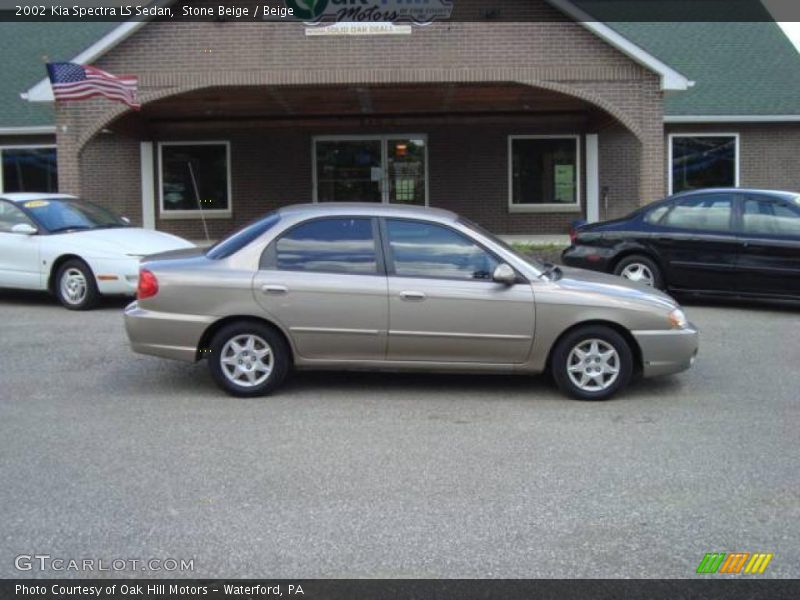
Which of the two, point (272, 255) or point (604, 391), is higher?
point (272, 255)

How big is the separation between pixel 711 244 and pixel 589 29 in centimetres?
518

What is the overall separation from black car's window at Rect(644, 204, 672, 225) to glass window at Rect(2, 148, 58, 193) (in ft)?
46.2

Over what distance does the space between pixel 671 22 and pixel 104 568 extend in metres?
22.9

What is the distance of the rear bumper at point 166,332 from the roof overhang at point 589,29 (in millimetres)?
8824

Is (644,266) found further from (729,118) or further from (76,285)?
(729,118)

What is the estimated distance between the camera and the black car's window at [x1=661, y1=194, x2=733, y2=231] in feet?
36.8

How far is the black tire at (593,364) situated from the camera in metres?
6.96

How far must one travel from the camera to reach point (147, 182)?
19.9 meters

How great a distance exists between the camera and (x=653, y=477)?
5.25 metres

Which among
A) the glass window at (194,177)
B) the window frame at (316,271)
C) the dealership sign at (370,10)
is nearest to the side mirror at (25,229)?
the window frame at (316,271)

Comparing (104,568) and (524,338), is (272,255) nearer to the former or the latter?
(524,338)

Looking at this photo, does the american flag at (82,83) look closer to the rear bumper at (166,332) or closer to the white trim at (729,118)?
the rear bumper at (166,332)

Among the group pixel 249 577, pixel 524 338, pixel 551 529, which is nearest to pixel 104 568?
pixel 249 577

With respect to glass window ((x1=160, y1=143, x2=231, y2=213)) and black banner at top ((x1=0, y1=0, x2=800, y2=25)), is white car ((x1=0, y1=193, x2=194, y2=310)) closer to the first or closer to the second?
black banner at top ((x1=0, y1=0, x2=800, y2=25))
